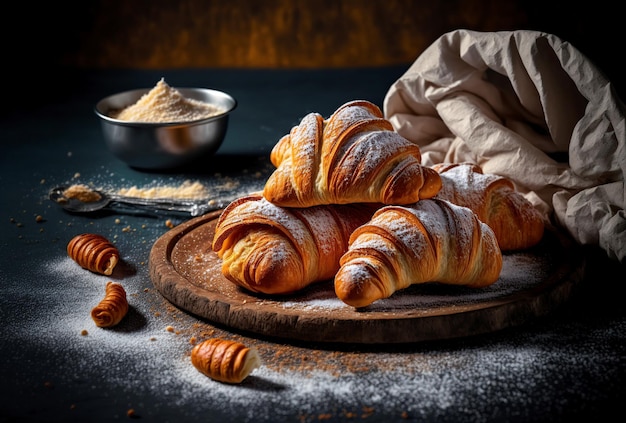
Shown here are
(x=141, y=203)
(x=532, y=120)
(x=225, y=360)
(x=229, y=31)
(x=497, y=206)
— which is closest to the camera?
(x=225, y=360)

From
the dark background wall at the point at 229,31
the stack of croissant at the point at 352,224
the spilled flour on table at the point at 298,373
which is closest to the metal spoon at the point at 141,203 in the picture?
the stack of croissant at the point at 352,224

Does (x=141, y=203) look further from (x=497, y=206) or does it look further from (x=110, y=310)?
(x=497, y=206)

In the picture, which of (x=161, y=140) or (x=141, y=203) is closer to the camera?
(x=141, y=203)

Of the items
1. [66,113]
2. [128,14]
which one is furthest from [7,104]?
[128,14]

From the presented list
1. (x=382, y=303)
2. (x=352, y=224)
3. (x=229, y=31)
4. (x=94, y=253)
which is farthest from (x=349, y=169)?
(x=229, y=31)

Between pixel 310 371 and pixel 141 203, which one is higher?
pixel 310 371

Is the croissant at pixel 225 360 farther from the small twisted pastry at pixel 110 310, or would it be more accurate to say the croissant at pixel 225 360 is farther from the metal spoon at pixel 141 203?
the metal spoon at pixel 141 203
